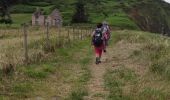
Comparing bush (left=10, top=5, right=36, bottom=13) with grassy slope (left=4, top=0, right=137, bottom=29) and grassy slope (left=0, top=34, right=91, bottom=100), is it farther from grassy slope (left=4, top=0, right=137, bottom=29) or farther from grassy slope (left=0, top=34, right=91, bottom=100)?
grassy slope (left=0, top=34, right=91, bottom=100)

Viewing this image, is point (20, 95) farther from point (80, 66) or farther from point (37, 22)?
point (37, 22)

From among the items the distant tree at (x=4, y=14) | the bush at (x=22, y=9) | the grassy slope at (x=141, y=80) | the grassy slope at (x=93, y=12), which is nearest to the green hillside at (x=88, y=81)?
the grassy slope at (x=141, y=80)

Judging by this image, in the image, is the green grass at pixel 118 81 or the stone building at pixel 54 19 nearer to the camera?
the green grass at pixel 118 81

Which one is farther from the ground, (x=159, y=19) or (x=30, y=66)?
(x=30, y=66)

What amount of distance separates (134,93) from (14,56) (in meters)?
7.77

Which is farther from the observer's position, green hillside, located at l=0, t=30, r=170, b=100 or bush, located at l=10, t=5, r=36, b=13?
bush, located at l=10, t=5, r=36, b=13

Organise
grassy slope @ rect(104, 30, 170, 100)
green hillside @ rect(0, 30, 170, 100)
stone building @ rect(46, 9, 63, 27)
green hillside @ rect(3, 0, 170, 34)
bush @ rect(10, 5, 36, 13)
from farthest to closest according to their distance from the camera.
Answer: bush @ rect(10, 5, 36, 13) < green hillside @ rect(3, 0, 170, 34) < stone building @ rect(46, 9, 63, 27) < green hillside @ rect(0, 30, 170, 100) < grassy slope @ rect(104, 30, 170, 100)

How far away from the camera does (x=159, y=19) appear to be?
148 m

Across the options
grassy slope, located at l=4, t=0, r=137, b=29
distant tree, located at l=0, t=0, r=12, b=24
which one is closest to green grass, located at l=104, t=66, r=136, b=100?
distant tree, located at l=0, t=0, r=12, b=24

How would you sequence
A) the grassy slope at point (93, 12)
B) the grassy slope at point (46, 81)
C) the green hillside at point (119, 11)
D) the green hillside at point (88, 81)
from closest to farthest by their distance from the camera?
the green hillside at point (88, 81) < the grassy slope at point (46, 81) < the grassy slope at point (93, 12) < the green hillside at point (119, 11)

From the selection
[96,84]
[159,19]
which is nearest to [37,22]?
[159,19]

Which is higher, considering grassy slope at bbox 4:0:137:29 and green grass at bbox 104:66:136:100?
green grass at bbox 104:66:136:100

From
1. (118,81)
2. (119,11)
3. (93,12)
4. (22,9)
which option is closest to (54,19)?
(22,9)

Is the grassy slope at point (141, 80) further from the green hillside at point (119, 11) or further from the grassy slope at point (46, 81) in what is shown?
the green hillside at point (119, 11)
